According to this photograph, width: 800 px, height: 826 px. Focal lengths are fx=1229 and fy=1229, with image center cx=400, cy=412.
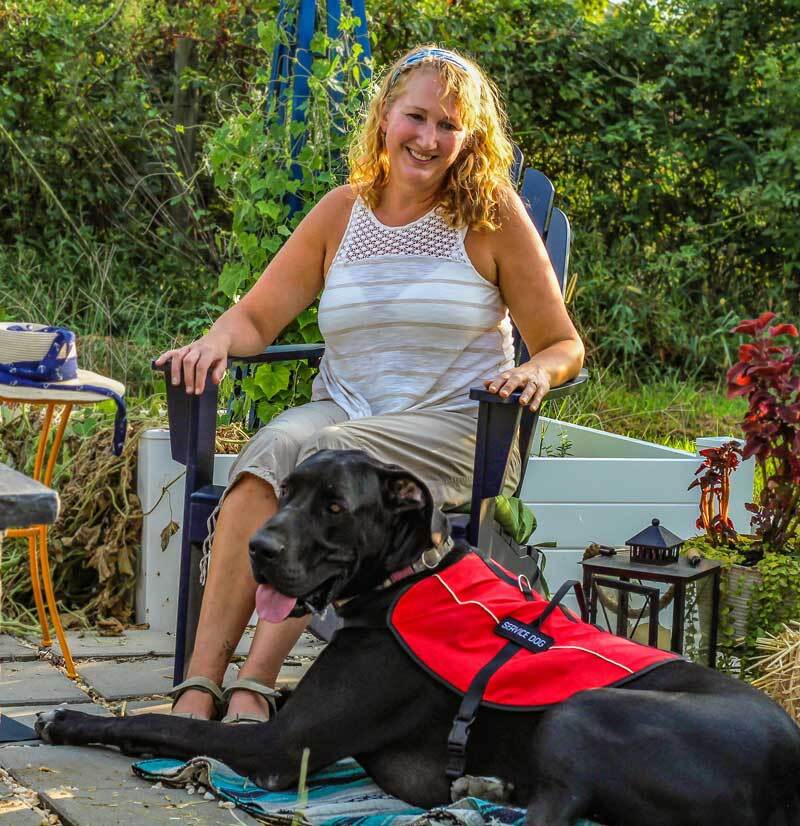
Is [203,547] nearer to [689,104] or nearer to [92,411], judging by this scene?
[92,411]

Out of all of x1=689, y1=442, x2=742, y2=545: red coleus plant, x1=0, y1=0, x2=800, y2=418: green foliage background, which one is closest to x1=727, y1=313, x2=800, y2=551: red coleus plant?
x1=689, y1=442, x2=742, y2=545: red coleus plant

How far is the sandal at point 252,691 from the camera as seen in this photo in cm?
242

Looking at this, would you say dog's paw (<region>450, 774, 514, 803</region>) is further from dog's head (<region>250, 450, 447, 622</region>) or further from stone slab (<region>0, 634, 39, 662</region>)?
stone slab (<region>0, 634, 39, 662</region>)

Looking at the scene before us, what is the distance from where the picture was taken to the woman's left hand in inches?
99.6

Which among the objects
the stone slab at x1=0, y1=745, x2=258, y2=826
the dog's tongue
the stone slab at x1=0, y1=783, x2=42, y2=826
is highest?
the dog's tongue

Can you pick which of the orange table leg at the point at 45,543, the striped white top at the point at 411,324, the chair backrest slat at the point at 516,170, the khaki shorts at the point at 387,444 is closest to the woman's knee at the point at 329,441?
the khaki shorts at the point at 387,444

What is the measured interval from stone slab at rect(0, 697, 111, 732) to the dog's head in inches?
25.0

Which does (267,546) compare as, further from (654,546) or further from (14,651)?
(14,651)

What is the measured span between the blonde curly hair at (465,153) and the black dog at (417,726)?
3.01 ft

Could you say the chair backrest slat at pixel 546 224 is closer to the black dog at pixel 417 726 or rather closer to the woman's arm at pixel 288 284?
the woman's arm at pixel 288 284

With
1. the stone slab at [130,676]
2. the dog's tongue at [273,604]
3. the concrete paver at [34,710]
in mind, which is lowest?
the stone slab at [130,676]

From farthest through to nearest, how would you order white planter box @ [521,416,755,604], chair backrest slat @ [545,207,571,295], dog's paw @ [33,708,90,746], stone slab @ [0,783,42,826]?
white planter box @ [521,416,755,604] < chair backrest slat @ [545,207,571,295] < dog's paw @ [33,708,90,746] < stone slab @ [0,783,42,826]

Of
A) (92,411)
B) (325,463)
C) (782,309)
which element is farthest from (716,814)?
(782,309)

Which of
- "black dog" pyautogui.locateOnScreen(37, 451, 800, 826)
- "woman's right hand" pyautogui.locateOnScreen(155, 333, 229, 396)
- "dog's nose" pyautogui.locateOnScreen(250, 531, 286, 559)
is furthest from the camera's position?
"woman's right hand" pyautogui.locateOnScreen(155, 333, 229, 396)
